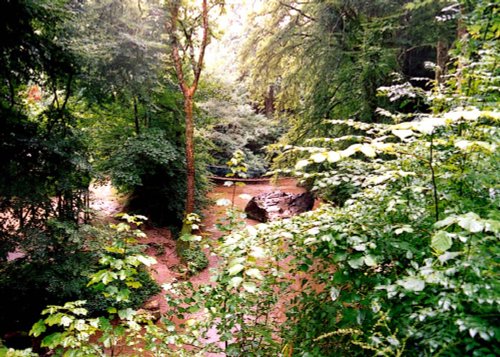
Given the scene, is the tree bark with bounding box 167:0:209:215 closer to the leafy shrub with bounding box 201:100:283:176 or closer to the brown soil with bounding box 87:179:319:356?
the brown soil with bounding box 87:179:319:356

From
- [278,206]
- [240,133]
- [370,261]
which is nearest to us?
[370,261]

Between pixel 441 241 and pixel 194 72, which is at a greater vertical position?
pixel 194 72

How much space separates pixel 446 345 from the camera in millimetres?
890

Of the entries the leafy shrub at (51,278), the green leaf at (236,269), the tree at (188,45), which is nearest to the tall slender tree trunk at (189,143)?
the tree at (188,45)

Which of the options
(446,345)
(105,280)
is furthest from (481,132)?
(105,280)

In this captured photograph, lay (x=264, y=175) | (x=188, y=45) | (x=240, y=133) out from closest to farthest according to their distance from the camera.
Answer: (x=264, y=175) → (x=188, y=45) → (x=240, y=133)

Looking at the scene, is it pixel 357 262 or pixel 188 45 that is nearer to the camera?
pixel 357 262

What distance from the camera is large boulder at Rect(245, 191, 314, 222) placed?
771 centimetres

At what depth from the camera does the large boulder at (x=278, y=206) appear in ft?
25.3

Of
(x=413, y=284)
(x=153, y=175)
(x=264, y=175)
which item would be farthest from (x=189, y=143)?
(x=413, y=284)

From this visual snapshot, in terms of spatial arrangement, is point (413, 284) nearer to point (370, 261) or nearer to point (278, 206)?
point (370, 261)

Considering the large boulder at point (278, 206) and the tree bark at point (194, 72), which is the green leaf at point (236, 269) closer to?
the tree bark at point (194, 72)

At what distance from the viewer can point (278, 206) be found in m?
7.94

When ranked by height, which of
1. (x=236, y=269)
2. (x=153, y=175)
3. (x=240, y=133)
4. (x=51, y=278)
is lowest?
(x=51, y=278)
